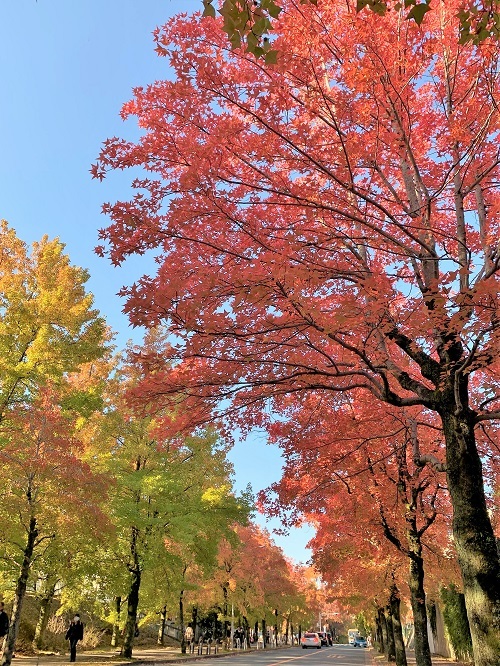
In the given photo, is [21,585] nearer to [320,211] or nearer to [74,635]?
[74,635]

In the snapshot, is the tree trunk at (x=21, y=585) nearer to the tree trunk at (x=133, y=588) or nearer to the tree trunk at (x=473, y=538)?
the tree trunk at (x=133, y=588)

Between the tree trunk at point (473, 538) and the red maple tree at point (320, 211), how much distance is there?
0.02 metres

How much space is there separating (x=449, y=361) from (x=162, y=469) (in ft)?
49.4

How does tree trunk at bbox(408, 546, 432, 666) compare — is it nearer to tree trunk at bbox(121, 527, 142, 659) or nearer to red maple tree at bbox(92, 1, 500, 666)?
red maple tree at bbox(92, 1, 500, 666)

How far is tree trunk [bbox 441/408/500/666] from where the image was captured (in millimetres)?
4848

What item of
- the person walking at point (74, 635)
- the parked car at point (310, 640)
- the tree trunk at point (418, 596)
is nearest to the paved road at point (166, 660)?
the person walking at point (74, 635)

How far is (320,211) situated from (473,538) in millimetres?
4027

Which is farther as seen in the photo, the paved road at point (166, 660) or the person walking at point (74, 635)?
the person walking at point (74, 635)

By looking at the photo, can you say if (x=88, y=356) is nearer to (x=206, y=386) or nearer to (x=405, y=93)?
(x=206, y=386)

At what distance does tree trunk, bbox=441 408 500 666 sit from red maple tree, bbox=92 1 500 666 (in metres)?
0.02

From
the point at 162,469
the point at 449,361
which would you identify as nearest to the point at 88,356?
the point at 162,469

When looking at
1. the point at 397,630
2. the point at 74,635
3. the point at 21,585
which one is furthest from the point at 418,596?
the point at 74,635

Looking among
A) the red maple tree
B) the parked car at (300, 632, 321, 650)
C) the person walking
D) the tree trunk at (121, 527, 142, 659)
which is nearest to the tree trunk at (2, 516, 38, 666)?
the person walking

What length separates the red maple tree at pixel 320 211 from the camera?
17.4ft
